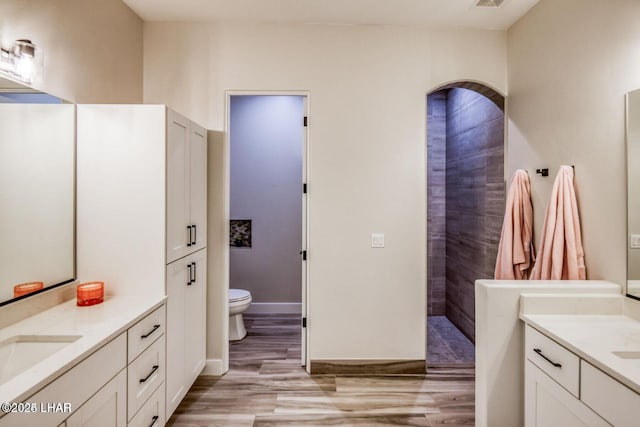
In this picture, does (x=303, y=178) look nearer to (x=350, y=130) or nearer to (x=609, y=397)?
(x=350, y=130)

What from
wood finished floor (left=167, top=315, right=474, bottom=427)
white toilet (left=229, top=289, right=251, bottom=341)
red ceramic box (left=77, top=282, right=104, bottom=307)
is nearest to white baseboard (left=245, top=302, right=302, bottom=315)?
white toilet (left=229, top=289, right=251, bottom=341)

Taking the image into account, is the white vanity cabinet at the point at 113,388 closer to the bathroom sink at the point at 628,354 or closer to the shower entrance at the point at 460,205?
the bathroom sink at the point at 628,354

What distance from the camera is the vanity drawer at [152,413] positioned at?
1.75m

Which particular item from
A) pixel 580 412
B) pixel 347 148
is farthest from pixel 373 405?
pixel 347 148

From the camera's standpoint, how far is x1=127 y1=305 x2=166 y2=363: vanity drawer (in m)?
1.69

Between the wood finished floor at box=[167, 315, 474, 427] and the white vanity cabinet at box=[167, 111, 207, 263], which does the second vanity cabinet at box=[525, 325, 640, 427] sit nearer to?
the wood finished floor at box=[167, 315, 474, 427]

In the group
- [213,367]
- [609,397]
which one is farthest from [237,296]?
[609,397]

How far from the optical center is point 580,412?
4.63 ft

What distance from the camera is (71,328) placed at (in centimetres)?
157

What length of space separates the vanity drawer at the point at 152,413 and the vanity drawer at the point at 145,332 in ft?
0.95

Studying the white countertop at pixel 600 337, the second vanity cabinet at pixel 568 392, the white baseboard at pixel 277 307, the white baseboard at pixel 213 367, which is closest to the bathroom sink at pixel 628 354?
the white countertop at pixel 600 337

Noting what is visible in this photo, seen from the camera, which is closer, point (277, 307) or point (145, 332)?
point (145, 332)

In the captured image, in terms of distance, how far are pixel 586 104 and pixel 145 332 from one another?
2702 mm

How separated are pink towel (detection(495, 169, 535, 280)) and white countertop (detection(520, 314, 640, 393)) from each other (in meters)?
0.77
